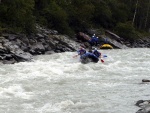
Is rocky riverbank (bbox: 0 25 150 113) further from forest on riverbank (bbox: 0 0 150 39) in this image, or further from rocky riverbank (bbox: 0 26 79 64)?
forest on riverbank (bbox: 0 0 150 39)

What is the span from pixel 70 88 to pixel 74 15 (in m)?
31.4

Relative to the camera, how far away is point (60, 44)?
33.9 metres

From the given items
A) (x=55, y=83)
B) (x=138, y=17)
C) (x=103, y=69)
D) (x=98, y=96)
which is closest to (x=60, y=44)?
(x=103, y=69)

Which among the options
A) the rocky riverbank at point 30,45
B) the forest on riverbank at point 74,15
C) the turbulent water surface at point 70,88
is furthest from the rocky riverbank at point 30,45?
the turbulent water surface at point 70,88

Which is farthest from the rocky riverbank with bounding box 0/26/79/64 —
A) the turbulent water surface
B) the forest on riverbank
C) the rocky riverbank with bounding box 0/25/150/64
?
the turbulent water surface

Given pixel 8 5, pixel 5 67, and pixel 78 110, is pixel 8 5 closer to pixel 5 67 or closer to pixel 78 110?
pixel 5 67

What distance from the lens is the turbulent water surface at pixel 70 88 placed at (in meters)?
12.4

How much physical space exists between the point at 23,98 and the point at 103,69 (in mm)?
9173

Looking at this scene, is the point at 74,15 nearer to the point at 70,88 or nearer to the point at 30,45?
the point at 30,45

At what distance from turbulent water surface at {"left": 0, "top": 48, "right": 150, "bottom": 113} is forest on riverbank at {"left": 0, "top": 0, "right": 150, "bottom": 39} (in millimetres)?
11086

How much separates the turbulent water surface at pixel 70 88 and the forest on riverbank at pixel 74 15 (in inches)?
436

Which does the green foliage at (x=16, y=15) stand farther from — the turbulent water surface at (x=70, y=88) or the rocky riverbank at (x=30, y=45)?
the turbulent water surface at (x=70, y=88)

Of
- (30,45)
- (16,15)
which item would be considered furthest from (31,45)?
(16,15)

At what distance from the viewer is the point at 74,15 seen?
151ft
